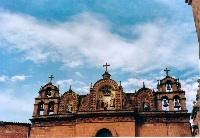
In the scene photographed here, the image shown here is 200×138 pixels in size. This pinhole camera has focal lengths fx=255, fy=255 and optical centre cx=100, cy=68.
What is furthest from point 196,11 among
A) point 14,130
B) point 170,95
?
point 14,130

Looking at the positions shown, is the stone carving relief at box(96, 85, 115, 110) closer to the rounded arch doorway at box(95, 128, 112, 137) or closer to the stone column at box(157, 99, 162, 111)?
the rounded arch doorway at box(95, 128, 112, 137)

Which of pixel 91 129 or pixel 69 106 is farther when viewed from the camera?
pixel 69 106

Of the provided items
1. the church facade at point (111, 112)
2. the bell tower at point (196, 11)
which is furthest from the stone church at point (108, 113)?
the bell tower at point (196, 11)

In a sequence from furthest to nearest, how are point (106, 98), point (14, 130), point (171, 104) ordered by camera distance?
point (14, 130)
point (106, 98)
point (171, 104)

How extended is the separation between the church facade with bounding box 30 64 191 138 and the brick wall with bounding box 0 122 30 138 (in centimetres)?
222

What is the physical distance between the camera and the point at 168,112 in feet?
66.3

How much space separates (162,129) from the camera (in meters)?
19.9

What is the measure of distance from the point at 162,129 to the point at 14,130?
43.5 feet

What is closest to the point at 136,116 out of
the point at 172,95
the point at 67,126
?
the point at 172,95

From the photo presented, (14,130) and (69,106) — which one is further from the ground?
(69,106)

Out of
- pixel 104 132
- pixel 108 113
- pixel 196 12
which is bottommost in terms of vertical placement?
pixel 104 132

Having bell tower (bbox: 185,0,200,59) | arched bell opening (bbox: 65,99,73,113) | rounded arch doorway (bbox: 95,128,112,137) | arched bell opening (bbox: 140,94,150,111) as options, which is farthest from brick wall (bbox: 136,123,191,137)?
bell tower (bbox: 185,0,200,59)

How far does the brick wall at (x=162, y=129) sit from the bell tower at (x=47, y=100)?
7.51 metres

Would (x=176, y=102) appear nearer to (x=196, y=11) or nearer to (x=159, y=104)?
(x=159, y=104)
